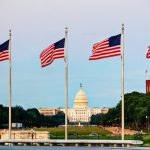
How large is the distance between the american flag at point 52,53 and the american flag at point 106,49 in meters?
5.02

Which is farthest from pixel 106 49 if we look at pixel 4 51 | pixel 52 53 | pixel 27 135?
pixel 27 135

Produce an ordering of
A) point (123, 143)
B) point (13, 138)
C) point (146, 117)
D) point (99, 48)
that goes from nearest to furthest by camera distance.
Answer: point (99, 48) → point (123, 143) → point (13, 138) → point (146, 117)

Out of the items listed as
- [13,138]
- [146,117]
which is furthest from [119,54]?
[146,117]

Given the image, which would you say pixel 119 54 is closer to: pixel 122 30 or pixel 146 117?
pixel 122 30

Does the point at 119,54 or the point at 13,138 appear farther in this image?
the point at 13,138

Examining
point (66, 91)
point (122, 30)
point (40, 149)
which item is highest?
point (122, 30)

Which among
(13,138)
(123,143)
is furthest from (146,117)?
(123,143)

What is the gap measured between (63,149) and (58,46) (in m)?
12.1

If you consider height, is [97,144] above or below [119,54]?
below

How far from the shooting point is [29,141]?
104m

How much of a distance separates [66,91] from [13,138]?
1845cm

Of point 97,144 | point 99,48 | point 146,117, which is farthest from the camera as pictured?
point 146,117

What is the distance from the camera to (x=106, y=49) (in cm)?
8806

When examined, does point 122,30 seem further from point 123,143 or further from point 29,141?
point 29,141
